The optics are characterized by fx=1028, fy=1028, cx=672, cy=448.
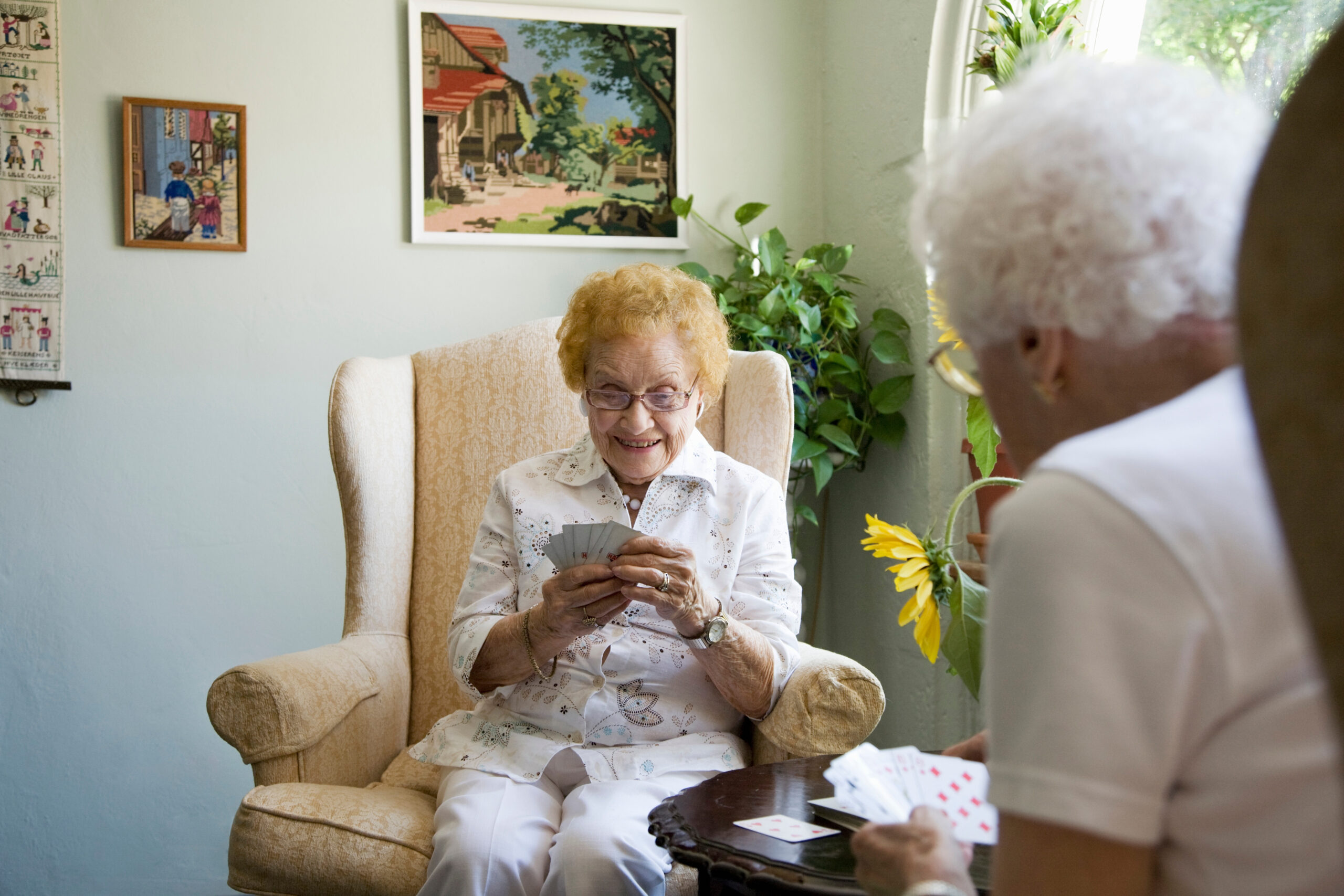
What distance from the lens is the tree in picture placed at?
2.58m

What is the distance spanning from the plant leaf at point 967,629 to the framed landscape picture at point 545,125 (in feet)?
5.27

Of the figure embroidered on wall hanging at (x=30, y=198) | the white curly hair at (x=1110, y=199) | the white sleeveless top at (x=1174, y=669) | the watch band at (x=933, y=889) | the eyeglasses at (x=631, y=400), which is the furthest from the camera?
the figure embroidered on wall hanging at (x=30, y=198)

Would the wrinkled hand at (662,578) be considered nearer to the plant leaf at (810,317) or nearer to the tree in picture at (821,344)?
the tree in picture at (821,344)

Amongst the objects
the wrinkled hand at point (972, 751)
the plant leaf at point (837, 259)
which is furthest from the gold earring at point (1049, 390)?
the plant leaf at point (837, 259)

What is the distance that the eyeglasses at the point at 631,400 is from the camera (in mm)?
1753

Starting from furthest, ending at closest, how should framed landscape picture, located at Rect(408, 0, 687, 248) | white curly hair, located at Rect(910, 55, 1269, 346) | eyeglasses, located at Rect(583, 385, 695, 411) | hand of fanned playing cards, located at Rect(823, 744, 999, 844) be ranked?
framed landscape picture, located at Rect(408, 0, 687, 248), eyeglasses, located at Rect(583, 385, 695, 411), hand of fanned playing cards, located at Rect(823, 744, 999, 844), white curly hair, located at Rect(910, 55, 1269, 346)

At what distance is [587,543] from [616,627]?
247mm

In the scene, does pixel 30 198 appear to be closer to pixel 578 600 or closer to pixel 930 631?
pixel 578 600

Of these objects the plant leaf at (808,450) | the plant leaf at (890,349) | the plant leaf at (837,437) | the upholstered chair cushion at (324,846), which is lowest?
the upholstered chair cushion at (324,846)

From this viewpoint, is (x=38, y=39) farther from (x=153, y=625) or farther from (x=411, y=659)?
(x=411, y=659)

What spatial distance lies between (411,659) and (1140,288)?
1778 millimetres

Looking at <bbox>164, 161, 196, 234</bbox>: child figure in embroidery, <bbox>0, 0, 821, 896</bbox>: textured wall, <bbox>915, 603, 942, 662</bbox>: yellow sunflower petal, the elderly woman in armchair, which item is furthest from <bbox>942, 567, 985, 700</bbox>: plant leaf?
<bbox>164, 161, 196, 234</bbox>: child figure in embroidery

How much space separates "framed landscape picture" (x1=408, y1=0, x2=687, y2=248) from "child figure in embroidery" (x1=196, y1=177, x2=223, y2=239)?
1.63ft

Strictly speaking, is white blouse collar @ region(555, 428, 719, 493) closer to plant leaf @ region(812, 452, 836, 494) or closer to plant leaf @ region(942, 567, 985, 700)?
plant leaf @ region(942, 567, 985, 700)
